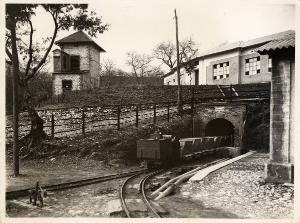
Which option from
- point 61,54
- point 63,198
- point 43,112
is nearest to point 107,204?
point 63,198

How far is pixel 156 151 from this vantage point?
33.1ft

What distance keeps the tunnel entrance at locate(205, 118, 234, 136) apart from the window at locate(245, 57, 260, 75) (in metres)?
4.99

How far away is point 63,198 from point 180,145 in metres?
5.52

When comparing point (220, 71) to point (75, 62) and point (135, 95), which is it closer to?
point (135, 95)

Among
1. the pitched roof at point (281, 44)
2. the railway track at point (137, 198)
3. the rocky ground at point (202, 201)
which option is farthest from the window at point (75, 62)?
the pitched roof at point (281, 44)

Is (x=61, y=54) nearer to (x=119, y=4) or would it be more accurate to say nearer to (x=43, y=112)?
(x=43, y=112)

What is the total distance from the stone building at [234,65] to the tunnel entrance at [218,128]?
3.17 m

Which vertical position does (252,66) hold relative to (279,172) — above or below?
above

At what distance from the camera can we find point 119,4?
22.1ft

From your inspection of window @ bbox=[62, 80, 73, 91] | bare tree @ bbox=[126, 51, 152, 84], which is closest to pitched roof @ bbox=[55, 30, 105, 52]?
window @ bbox=[62, 80, 73, 91]

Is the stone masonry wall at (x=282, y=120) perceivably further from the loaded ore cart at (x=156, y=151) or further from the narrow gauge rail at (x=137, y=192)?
the loaded ore cart at (x=156, y=151)

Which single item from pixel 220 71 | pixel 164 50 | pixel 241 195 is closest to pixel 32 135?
pixel 164 50

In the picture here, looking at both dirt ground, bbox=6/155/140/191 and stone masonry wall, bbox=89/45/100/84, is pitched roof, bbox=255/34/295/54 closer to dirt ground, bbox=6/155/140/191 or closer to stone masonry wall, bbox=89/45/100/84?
dirt ground, bbox=6/155/140/191

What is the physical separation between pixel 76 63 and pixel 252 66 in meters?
12.1
